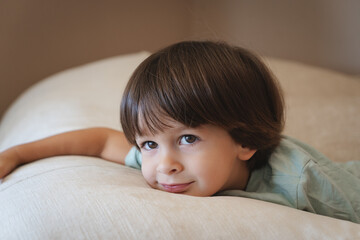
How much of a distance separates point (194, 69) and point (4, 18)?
4.52 feet

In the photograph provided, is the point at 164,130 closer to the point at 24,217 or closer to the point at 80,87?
the point at 24,217

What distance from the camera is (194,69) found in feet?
2.47

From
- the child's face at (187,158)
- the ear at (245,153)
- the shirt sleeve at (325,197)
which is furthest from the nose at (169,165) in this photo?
the shirt sleeve at (325,197)

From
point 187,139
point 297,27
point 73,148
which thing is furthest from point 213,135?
point 297,27

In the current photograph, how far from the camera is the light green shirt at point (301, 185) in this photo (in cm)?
81

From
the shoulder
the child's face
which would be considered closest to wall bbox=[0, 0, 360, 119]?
the shoulder

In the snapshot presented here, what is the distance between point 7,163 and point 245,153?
0.49m

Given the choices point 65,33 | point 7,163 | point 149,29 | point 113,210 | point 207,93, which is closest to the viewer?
point 113,210

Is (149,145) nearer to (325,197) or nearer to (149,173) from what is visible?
(149,173)

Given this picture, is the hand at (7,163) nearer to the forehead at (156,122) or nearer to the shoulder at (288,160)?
the forehead at (156,122)

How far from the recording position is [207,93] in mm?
728

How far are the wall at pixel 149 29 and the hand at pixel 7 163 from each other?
115 cm

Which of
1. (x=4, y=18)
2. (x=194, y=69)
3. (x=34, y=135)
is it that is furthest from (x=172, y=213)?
(x=4, y=18)

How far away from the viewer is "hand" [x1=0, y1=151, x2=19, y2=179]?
2.69ft
